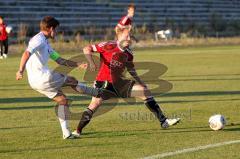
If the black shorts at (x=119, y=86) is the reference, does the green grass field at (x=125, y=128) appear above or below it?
below

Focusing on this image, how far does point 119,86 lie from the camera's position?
1009 cm

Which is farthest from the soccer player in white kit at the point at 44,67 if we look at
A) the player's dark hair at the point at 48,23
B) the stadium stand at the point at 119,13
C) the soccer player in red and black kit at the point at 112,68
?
the stadium stand at the point at 119,13

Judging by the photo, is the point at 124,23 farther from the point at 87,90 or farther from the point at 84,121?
the point at 84,121

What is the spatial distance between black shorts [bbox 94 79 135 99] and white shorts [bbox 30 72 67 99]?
2.19 feet

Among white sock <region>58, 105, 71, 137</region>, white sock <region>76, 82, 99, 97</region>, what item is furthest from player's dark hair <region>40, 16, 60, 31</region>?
white sock <region>58, 105, 71, 137</region>

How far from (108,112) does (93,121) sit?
1.23 metres

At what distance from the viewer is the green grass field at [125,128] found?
8.28 m

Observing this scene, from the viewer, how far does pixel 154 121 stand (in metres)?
11.1

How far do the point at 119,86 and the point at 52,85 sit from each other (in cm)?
135

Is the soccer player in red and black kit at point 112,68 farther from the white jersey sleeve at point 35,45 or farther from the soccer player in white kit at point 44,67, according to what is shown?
the white jersey sleeve at point 35,45

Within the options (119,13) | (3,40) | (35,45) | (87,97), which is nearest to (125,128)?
(35,45)

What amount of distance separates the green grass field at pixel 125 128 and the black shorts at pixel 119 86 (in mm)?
580

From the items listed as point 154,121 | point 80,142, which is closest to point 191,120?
point 154,121

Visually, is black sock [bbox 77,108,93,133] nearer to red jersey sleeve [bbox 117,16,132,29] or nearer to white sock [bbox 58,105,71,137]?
white sock [bbox 58,105,71,137]
